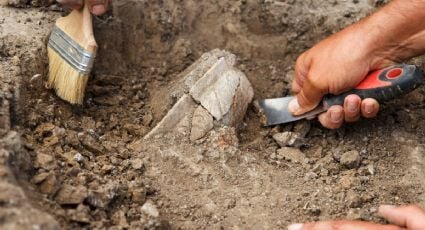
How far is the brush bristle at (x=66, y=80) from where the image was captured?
2668 mm

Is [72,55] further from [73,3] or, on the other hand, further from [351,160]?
[351,160]

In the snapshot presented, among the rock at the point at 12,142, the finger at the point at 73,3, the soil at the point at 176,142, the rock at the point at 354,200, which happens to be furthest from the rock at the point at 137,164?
the rock at the point at 354,200

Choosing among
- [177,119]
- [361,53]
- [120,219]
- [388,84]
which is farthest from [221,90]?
[120,219]

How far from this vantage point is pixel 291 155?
108 inches

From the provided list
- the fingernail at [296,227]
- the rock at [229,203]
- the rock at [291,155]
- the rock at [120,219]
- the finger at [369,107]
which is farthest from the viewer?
the rock at [291,155]

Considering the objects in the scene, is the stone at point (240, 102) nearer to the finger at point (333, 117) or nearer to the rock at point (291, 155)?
the rock at point (291, 155)

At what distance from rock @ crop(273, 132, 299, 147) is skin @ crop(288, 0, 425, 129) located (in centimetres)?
19

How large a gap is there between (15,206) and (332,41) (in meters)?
1.66

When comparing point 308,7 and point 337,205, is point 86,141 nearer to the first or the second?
point 337,205

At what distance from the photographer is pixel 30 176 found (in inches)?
83.7

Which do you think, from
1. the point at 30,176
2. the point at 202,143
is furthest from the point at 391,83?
the point at 30,176

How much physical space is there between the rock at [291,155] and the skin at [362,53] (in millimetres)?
221

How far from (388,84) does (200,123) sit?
0.89 meters

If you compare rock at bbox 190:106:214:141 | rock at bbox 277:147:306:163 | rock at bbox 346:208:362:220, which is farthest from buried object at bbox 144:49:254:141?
rock at bbox 346:208:362:220
